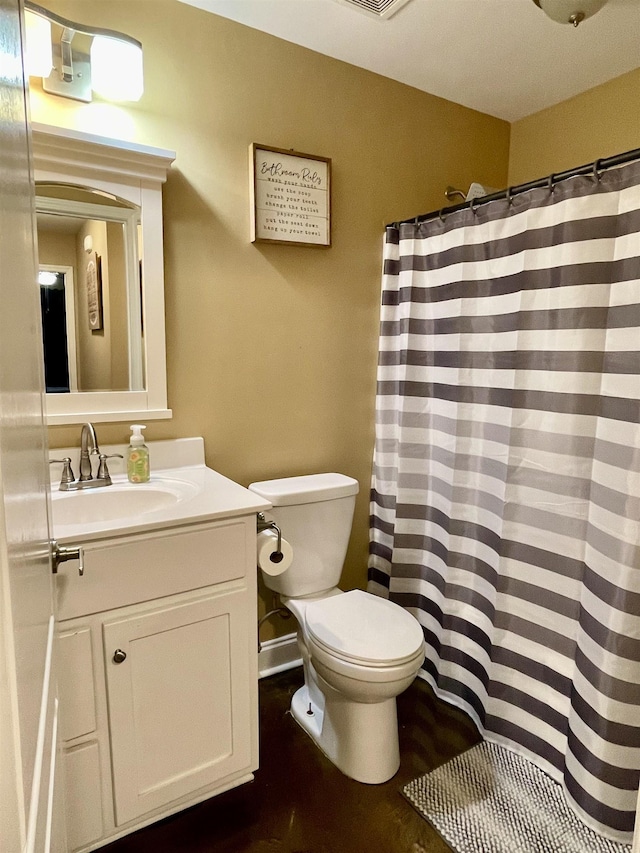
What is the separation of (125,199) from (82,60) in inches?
15.0

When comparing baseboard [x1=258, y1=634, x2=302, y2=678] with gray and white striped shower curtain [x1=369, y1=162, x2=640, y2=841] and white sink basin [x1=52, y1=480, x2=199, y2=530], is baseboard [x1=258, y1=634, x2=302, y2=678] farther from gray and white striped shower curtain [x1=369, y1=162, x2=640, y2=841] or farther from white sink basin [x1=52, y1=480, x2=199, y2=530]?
white sink basin [x1=52, y1=480, x2=199, y2=530]

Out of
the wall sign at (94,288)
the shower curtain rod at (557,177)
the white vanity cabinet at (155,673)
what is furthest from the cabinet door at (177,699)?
the shower curtain rod at (557,177)

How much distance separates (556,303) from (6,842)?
157 cm

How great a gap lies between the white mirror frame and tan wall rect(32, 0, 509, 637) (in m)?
0.05

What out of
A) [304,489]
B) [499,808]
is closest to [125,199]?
[304,489]

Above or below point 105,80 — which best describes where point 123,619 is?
below

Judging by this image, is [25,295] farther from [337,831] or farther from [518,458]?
[337,831]

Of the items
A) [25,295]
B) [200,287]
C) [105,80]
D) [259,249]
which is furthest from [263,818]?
[105,80]

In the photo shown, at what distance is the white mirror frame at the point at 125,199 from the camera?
1494mm

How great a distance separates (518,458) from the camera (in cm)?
161

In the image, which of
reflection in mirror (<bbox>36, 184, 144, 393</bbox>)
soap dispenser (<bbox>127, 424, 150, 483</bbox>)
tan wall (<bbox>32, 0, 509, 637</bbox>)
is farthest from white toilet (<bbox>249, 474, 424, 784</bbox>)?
reflection in mirror (<bbox>36, 184, 144, 393</bbox>)

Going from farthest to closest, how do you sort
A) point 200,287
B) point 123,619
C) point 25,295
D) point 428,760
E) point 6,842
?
point 200,287 < point 428,760 < point 123,619 < point 25,295 < point 6,842

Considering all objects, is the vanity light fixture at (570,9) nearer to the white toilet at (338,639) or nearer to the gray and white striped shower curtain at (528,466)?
the gray and white striped shower curtain at (528,466)

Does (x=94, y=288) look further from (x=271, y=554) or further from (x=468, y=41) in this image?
(x=468, y=41)
